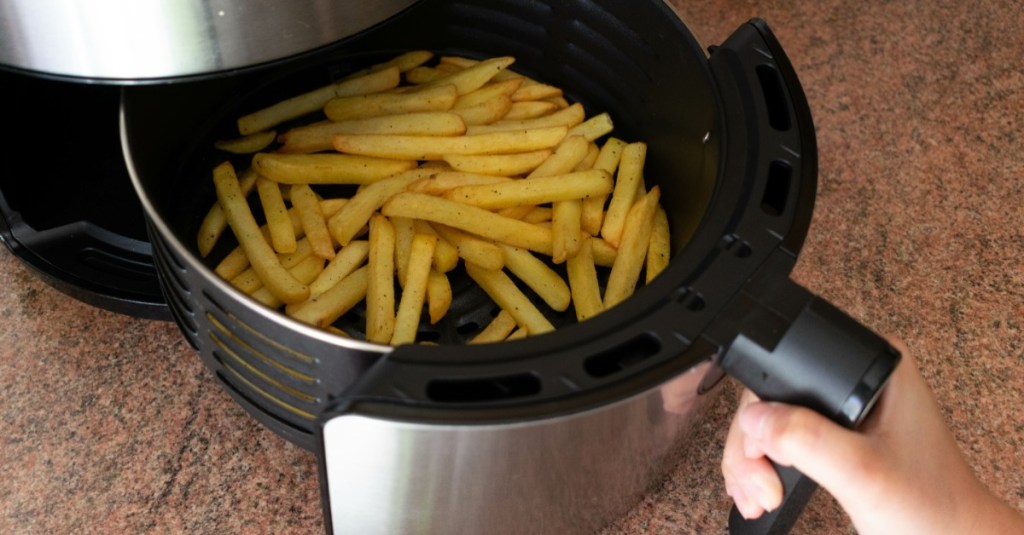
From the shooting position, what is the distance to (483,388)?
0.75 meters

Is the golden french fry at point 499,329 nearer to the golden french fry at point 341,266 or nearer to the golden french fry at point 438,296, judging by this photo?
the golden french fry at point 438,296

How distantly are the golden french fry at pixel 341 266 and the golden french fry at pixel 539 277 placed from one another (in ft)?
0.50

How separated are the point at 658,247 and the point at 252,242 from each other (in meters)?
0.43

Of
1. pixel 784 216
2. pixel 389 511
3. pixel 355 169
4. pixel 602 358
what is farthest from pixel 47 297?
pixel 784 216

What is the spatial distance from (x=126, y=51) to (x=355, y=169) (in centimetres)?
31

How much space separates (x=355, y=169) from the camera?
1.09 metres

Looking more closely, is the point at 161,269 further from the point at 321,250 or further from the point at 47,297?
the point at 47,297

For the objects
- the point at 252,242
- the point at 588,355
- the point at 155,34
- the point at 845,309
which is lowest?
the point at 845,309

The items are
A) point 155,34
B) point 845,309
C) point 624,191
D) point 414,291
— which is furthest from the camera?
point 845,309

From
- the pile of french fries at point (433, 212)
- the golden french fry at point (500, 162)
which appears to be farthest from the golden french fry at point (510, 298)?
the golden french fry at point (500, 162)

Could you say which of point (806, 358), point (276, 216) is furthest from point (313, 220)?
point (806, 358)

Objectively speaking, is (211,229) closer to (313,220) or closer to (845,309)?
(313,220)

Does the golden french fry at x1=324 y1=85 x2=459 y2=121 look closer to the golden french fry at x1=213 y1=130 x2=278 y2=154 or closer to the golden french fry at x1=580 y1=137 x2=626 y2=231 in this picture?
the golden french fry at x1=213 y1=130 x2=278 y2=154

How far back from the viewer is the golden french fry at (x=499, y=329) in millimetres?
1005
